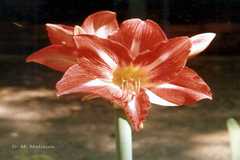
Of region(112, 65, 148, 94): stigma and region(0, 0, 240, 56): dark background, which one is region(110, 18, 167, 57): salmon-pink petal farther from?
region(0, 0, 240, 56): dark background

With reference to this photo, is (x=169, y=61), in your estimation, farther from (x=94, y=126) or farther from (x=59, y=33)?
(x=94, y=126)

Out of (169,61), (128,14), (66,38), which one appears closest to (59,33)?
(66,38)

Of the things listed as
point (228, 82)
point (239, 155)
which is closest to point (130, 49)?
point (239, 155)

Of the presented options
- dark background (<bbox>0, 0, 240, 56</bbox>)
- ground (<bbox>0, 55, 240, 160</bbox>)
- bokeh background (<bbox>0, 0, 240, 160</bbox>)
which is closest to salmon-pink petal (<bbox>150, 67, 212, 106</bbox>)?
bokeh background (<bbox>0, 0, 240, 160</bbox>)

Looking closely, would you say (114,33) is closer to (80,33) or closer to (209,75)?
(80,33)

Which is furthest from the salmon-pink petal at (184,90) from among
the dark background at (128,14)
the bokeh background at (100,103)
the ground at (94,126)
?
→ the dark background at (128,14)

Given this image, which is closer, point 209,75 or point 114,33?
point 114,33
